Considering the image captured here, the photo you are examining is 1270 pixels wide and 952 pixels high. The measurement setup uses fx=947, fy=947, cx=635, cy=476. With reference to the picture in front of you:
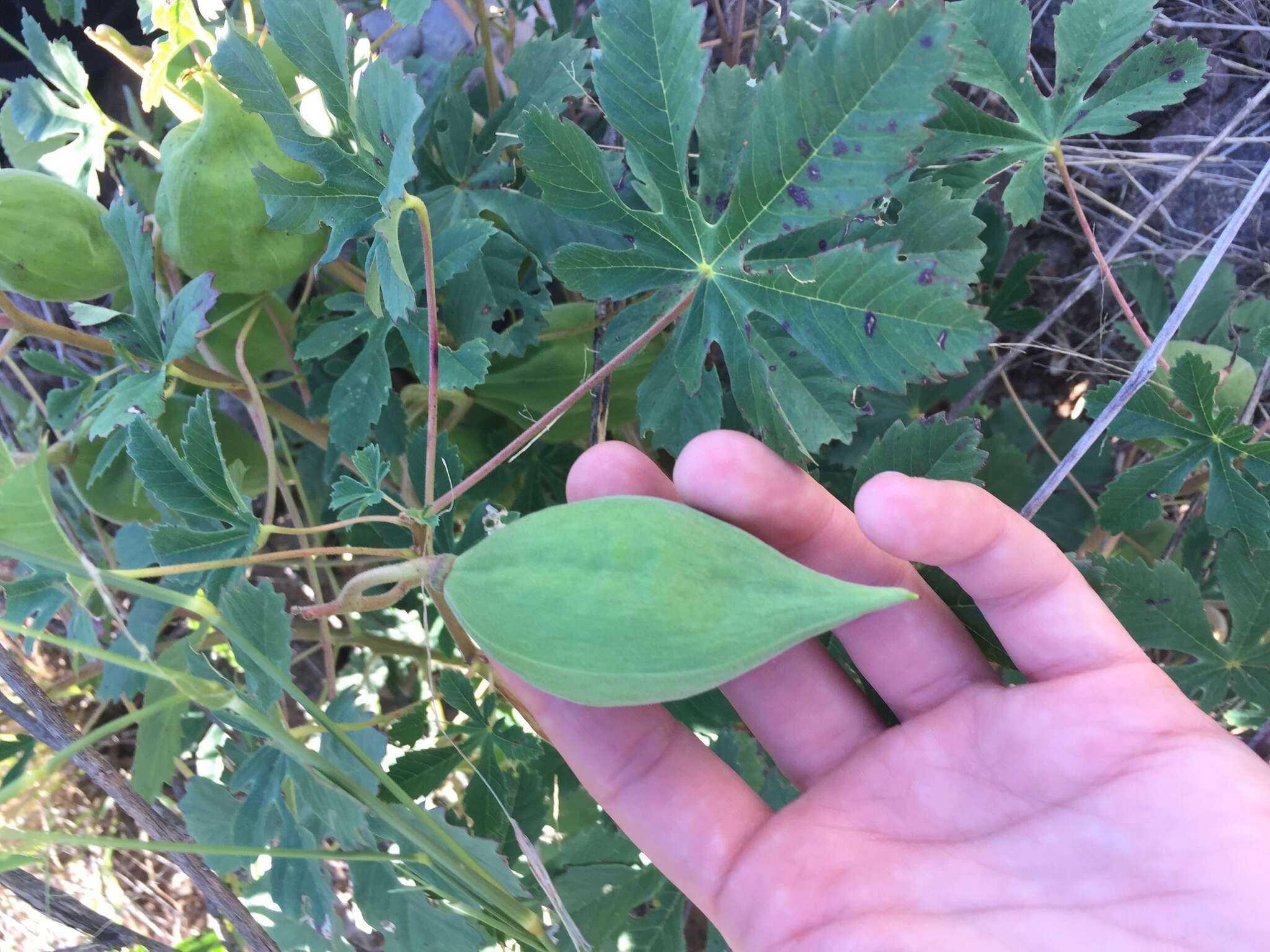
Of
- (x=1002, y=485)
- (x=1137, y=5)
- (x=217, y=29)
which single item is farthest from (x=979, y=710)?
(x=217, y=29)

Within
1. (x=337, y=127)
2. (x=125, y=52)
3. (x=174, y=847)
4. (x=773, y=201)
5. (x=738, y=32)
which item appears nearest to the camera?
(x=174, y=847)

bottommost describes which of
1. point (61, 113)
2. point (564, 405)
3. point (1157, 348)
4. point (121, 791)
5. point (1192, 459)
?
point (1192, 459)

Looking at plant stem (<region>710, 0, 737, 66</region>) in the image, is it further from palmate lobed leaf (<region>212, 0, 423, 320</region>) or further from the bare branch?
the bare branch

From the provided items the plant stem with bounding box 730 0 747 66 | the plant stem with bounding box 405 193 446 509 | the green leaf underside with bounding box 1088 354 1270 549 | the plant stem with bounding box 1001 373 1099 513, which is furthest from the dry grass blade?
the plant stem with bounding box 405 193 446 509

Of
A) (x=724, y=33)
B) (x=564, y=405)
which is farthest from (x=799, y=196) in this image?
(x=724, y=33)

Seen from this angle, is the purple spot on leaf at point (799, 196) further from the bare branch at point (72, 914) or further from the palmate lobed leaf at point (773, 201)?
the bare branch at point (72, 914)

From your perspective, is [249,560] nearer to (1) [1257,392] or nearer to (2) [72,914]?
(2) [72,914]

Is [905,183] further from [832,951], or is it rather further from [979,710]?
[832,951]
